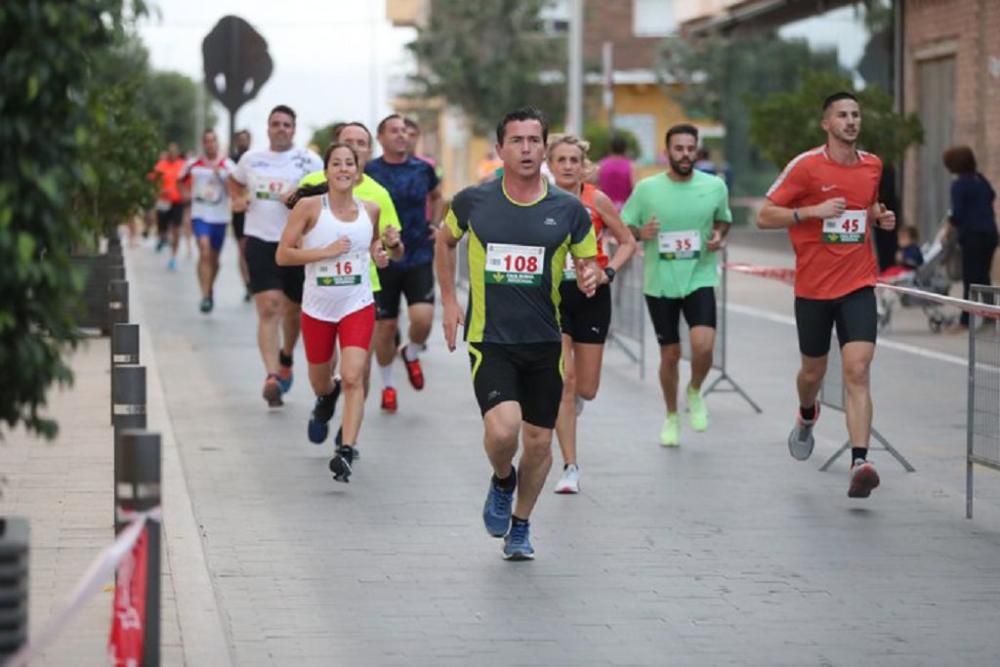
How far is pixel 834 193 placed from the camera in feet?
37.9

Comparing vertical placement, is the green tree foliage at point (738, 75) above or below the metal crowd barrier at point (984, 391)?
above

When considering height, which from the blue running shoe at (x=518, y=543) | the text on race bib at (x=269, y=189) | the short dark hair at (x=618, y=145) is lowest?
the blue running shoe at (x=518, y=543)

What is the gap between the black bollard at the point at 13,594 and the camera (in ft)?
18.2

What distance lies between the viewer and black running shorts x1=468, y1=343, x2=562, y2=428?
368 inches

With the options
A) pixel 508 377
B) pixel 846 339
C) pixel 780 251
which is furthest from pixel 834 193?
pixel 780 251

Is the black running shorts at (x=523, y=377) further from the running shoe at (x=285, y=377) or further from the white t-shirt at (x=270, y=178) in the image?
the white t-shirt at (x=270, y=178)

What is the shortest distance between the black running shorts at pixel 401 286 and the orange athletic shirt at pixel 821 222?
414 cm

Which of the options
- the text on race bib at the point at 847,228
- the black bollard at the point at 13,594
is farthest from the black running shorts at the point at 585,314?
the black bollard at the point at 13,594

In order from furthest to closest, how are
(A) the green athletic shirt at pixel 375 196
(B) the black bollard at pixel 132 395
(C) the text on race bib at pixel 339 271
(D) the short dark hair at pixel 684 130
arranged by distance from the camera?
1. (D) the short dark hair at pixel 684 130
2. (A) the green athletic shirt at pixel 375 196
3. (C) the text on race bib at pixel 339 271
4. (B) the black bollard at pixel 132 395

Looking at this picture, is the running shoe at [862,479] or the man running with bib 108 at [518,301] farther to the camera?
the running shoe at [862,479]

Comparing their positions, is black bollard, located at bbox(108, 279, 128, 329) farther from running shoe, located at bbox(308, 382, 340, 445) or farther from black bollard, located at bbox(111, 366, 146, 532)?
black bollard, located at bbox(111, 366, 146, 532)

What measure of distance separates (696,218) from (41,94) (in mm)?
8155

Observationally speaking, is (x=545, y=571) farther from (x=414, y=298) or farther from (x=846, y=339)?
(x=414, y=298)

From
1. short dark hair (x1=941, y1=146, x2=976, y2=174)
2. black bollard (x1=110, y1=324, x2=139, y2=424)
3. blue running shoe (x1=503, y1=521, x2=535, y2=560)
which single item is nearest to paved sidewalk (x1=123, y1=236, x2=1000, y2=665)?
blue running shoe (x1=503, y1=521, x2=535, y2=560)
